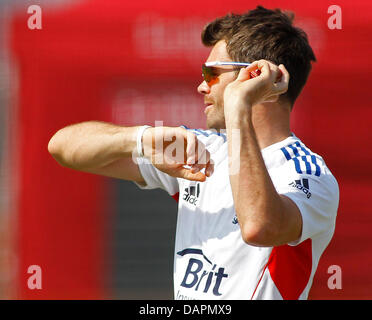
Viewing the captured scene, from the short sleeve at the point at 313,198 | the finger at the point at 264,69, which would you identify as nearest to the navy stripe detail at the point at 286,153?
the short sleeve at the point at 313,198

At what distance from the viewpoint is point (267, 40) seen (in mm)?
2230

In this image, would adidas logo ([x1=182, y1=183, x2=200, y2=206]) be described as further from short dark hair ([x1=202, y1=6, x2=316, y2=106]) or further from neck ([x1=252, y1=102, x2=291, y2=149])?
short dark hair ([x1=202, y1=6, x2=316, y2=106])

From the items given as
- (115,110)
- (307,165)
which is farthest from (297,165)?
(115,110)

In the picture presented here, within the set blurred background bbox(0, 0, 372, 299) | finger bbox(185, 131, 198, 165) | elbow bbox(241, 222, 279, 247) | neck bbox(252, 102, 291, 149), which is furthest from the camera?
blurred background bbox(0, 0, 372, 299)

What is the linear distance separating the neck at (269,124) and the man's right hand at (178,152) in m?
0.37

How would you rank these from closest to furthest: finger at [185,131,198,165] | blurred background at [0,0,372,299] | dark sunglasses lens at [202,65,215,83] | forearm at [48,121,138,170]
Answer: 1. finger at [185,131,198,165]
2. forearm at [48,121,138,170]
3. dark sunglasses lens at [202,65,215,83]
4. blurred background at [0,0,372,299]

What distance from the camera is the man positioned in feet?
5.57

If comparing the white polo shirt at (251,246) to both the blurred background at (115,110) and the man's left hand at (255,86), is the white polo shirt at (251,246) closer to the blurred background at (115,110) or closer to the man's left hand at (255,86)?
the man's left hand at (255,86)

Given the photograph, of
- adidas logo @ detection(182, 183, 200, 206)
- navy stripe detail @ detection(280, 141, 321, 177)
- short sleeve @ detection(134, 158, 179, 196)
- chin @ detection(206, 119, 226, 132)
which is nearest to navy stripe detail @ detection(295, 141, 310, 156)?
navy stripe detail @ detection(280, 141, 321, 177)

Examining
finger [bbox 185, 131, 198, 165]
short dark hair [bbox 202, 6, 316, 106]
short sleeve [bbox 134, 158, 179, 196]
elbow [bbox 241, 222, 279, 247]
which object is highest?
short dark hair [bbox 202, 6, 316, 106]

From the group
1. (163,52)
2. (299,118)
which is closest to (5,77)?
(163,52)

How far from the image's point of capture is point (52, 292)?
363 centimetres
